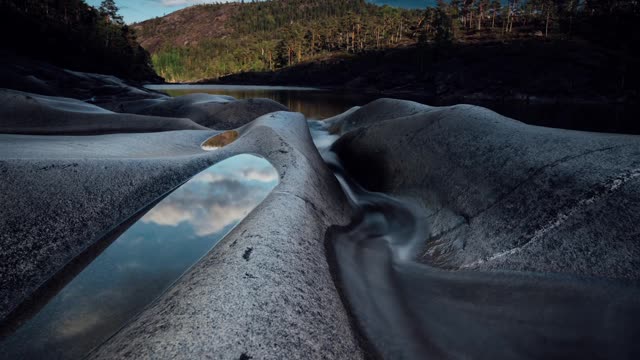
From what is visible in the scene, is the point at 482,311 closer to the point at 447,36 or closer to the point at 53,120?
the point at 53,120

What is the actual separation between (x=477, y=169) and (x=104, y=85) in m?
24.8

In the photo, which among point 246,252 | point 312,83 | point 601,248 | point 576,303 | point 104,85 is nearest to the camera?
point 246,252

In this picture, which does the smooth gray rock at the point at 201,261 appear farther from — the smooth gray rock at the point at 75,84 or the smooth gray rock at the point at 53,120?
the smooth gray rock at the point at 75,84

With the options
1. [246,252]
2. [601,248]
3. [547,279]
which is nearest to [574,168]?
[601,248]

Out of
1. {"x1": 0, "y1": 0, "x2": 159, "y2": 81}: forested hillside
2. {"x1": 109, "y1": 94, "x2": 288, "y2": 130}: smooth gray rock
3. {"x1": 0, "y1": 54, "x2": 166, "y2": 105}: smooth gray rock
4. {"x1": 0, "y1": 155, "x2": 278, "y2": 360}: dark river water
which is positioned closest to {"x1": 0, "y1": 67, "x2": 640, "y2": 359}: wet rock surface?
{"x1": 0, "y1": 155, "x2": 278, "y2": 360}: dark river water

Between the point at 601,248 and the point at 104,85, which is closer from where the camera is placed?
the point at 601,248

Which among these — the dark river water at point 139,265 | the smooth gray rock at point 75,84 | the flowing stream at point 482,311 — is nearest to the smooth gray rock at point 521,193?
the flowing stream at point 482,311

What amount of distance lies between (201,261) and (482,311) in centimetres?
193

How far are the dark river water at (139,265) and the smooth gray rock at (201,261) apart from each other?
217 mm

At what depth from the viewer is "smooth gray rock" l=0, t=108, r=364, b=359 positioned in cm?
154

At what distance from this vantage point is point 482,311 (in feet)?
8.08

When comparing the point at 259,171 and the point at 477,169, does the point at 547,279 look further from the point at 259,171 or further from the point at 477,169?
the point at 259,171

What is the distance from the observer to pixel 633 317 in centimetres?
212

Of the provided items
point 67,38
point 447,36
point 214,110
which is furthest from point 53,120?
point 447,36
